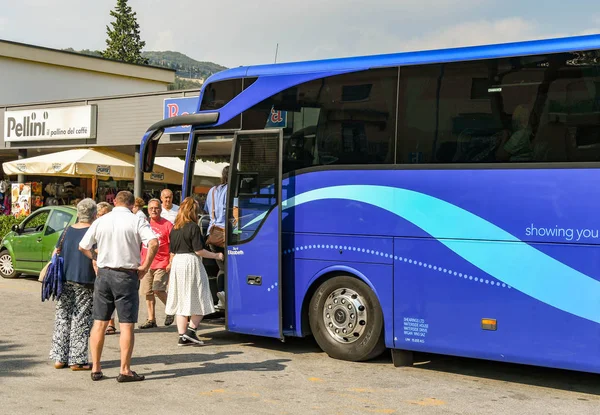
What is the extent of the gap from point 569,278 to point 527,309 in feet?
1.75

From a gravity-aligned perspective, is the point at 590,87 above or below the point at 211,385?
above

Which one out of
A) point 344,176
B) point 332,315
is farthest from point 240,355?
point 344,176

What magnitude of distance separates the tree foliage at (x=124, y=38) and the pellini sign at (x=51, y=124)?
45.0m

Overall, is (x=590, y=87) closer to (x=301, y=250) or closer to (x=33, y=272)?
(x=301, y=250)

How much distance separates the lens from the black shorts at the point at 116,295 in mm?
8047

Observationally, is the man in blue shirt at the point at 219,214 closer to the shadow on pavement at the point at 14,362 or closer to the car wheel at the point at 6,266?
the shadow on pavement at the point at 14,362

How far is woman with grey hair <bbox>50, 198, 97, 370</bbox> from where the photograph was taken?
8.70m

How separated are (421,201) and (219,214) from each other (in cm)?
326

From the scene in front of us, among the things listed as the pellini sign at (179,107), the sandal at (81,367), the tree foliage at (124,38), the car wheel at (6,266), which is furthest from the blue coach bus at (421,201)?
the tree foliage at (124,38)

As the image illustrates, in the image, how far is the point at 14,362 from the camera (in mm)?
8898

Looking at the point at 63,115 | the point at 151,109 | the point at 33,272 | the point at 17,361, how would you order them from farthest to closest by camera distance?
the point at 63,115, the point at 151,109, the point at 33,272, the point at 17,361

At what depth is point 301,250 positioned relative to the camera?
9688 mm

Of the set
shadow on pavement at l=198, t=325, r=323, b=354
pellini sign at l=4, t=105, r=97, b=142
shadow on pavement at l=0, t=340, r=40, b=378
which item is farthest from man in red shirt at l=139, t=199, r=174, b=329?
pellini sign at l=4, t=105, r=97, b=142

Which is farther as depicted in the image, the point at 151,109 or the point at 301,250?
the point at 151,109
